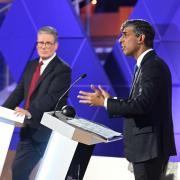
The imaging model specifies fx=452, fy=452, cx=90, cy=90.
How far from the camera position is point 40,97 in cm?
325

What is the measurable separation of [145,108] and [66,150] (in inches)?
19.3

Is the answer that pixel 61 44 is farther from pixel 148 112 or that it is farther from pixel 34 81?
pixel 148 112

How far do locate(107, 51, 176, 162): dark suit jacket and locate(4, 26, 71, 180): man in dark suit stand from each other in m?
0.93

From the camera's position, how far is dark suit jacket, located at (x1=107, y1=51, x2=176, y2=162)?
7.48 ft

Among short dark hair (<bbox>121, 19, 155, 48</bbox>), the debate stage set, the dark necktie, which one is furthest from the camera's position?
the debate stage set

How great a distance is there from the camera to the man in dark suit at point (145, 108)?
228 centimetres

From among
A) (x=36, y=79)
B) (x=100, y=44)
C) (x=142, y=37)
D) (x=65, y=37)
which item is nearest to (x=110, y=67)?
(x=65, y=37)

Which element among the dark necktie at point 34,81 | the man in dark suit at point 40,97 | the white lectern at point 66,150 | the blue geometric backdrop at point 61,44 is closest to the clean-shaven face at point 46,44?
the man in dark suit at point 40,97

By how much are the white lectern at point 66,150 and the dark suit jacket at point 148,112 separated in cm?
18

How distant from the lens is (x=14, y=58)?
14.9ft

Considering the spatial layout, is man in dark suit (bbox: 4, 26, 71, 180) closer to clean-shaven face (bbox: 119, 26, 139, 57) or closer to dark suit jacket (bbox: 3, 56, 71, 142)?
dark suit jacket (bbox: 3, 56, 71, 142)

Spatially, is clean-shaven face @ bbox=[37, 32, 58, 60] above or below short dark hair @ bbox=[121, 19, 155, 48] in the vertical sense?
below

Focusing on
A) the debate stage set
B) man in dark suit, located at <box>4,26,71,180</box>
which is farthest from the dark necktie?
the debate stage set

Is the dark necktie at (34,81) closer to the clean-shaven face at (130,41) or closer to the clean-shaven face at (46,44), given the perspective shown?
the clean-shaven face at (46,44)
